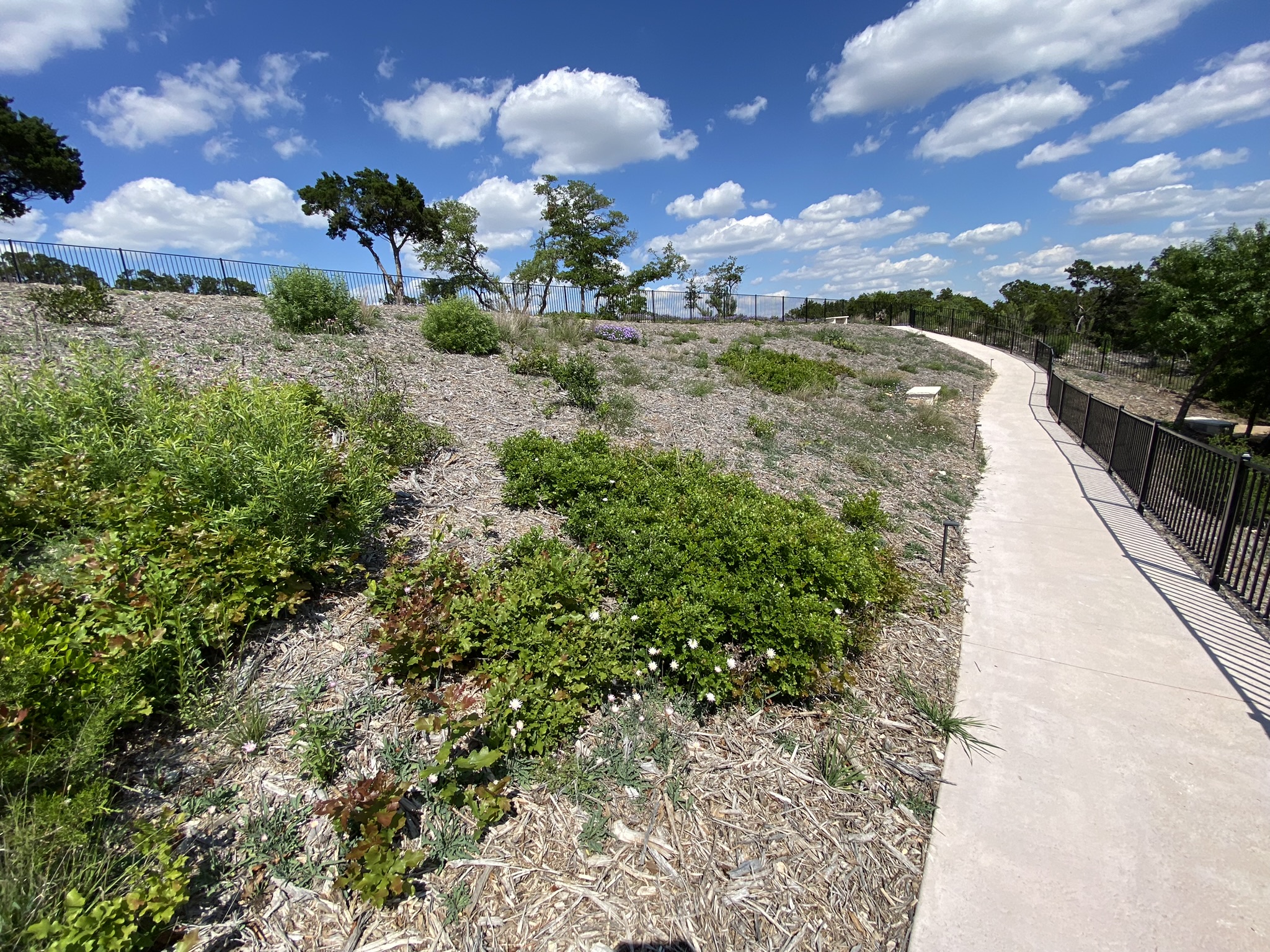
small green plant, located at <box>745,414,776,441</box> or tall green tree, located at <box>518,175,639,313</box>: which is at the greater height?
tall green tree, located at <box>518,175,639,313</box>

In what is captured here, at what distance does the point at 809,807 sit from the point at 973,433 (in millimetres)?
10306

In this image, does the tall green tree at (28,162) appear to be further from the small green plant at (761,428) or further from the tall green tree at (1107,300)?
the tall green tree at (1107,300)

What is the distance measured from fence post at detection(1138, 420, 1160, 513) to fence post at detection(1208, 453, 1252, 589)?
2070mm

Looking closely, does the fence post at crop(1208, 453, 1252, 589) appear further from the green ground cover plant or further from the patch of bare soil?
the green ground cover plant

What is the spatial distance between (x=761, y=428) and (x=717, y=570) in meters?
4.94

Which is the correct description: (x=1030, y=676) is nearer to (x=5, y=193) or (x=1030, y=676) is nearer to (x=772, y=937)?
(x=772, y=937)

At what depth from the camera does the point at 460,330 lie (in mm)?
9586

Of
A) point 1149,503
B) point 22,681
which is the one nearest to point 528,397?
point 22,681

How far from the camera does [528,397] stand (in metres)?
7.82

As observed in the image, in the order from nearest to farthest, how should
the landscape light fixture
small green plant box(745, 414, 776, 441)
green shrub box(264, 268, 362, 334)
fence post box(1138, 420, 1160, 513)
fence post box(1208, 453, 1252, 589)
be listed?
fence post box(1208, 453, 1252, 589), the landscape light fixture, fence post box(1138, 420, 1160, 513), small green plant box(745, 414, 776, 441), green shrub box(264, 268, 362, 334)

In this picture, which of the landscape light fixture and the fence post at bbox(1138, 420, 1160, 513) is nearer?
the landscape light fixture

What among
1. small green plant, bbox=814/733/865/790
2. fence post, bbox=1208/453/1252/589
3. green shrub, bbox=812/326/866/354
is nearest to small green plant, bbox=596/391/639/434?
small green plant, bbox=814/733/865/790

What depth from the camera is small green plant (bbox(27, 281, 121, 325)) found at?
7316mm

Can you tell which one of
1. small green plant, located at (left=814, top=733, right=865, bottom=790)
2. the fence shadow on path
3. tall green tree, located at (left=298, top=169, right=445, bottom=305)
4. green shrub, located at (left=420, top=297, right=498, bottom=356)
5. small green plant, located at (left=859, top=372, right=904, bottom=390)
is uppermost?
tall green tree, located at (left=298, top=169, right=445, bottom=305)
